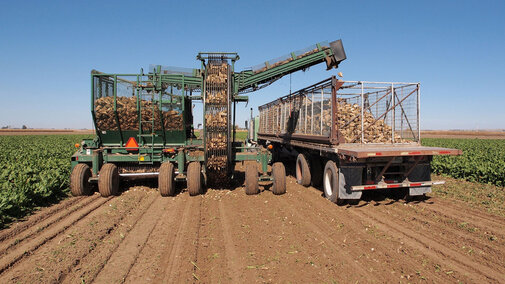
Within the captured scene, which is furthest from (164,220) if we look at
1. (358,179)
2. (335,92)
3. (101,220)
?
(335,92)

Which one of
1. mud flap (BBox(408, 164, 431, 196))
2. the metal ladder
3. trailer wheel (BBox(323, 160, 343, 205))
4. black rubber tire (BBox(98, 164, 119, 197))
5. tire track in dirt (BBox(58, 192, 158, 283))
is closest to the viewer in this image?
tire track in dirt (BBox(58, 192, 158, 283))

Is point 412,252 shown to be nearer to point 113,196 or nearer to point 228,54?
point 228,54

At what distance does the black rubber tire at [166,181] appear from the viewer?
832 centimetres

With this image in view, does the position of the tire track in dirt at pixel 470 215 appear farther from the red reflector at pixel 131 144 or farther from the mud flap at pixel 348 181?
the red reflector at pixel 131 144

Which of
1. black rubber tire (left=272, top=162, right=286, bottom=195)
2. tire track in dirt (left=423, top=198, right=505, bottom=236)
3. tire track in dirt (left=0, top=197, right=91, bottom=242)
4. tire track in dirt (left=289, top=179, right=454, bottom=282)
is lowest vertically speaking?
tire track in dirt (left=289, top=179, right=454, bottom=282)

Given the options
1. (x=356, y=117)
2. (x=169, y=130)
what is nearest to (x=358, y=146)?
(x=356, y=117)

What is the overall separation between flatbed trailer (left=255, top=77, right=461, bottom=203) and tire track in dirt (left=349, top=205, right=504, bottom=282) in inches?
39.1

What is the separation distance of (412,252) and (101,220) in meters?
5.86

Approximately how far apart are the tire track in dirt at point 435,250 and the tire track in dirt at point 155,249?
158 inches

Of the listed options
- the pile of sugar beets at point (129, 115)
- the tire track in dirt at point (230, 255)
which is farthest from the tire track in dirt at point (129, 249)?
the pile of sugar beets at point (129, 115)

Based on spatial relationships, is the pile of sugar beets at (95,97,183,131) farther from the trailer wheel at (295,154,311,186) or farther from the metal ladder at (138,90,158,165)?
the trailer wheel at (295,154,311,186)

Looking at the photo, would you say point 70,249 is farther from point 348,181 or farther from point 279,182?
point 348,181

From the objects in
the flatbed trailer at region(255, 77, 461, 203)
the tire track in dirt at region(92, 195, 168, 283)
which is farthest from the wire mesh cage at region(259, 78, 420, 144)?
→ the tire track in dirt at region(92, 195, 168, 283)

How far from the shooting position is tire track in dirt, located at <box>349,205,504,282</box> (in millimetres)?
4047
